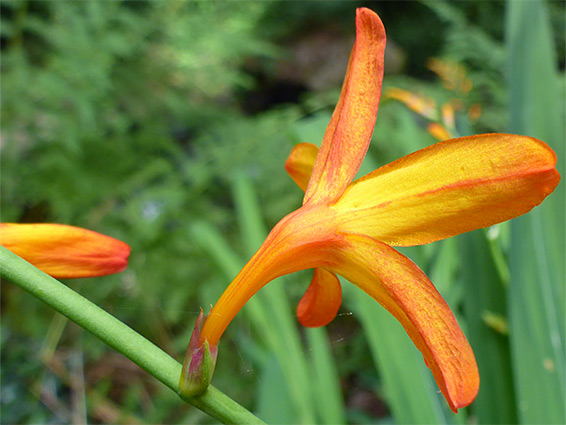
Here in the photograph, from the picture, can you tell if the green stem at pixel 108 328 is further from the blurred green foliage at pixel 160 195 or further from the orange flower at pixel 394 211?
the blurred green foliage at pixel 160 195

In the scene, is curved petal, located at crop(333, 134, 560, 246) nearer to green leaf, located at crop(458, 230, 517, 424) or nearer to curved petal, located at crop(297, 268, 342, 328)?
curved petal, located at crop(297, 268, 342, 328)

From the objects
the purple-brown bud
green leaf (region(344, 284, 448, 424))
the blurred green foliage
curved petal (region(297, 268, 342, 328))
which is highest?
the purple-brown bud

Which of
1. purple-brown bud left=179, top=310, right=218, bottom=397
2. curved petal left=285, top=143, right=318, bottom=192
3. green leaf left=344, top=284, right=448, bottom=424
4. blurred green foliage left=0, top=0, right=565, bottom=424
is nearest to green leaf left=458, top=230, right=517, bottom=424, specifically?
green leaf left=344, top=284, right=448, bottom=424

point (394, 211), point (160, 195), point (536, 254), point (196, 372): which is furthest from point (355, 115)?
point (160, 195)

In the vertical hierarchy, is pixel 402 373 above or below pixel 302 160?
below

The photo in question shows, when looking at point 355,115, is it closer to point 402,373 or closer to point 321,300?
point 321,300

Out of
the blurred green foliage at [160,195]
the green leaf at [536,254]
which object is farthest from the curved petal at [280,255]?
the blurred green foliage at [160,195]

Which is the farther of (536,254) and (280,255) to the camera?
(536,254)
